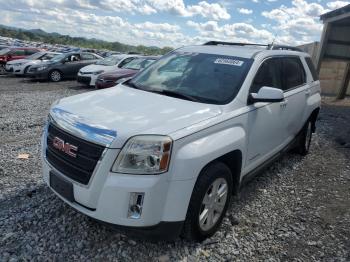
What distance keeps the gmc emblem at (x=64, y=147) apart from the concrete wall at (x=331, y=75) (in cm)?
1775

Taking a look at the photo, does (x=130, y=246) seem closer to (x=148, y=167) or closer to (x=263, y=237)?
(x=148, y=167)

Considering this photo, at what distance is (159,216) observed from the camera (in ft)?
8.96

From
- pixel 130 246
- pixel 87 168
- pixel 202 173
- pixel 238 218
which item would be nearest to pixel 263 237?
pixel 238 218

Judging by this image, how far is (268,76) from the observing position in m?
4.25

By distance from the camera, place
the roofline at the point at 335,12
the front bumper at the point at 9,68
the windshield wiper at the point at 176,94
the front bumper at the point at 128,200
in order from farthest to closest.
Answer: the front bumper at the point at 9,68 < the roofline at the point at 335,12 < the windshield wiper at the point at 176,94 < the front bumper at the point at 128,200

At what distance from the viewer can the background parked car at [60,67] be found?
1678 cm

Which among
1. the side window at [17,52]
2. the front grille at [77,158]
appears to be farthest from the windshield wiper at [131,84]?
the side window at [17,52]

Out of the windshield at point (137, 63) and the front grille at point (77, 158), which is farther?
the windshield at point (137, 63)

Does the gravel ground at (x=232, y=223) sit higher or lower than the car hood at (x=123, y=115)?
lower

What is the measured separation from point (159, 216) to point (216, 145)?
2.64 ft

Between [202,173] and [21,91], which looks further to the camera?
[21,91]

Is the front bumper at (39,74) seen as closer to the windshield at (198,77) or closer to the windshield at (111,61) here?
the windshield at (111,61)

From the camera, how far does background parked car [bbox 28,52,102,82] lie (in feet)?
55.1

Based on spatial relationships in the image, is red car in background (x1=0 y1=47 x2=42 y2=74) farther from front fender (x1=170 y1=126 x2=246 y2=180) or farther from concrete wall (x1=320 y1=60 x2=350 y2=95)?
front fender (x1=170 y1=126 x2=246 y2=180)
